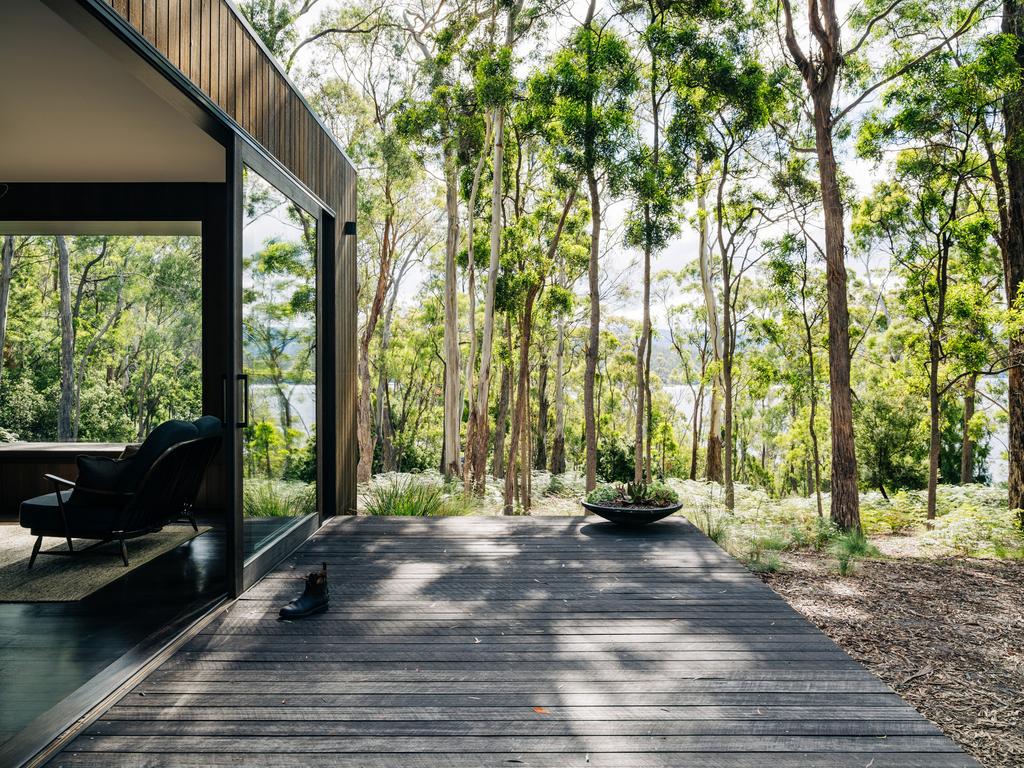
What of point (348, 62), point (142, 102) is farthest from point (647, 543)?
point (348, 62)

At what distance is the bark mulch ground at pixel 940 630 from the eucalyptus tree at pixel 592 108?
3.84 metres

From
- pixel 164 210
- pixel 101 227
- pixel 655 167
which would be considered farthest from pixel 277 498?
pixel 655 167

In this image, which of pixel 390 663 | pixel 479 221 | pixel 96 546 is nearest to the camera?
pixel 390 663

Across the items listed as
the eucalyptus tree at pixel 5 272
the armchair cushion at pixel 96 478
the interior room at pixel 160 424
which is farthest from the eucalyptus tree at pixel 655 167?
the eucalyptus tree at pixel 5 272

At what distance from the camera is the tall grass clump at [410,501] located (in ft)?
19.1

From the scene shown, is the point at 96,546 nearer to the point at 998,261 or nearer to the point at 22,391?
the point at 22,391

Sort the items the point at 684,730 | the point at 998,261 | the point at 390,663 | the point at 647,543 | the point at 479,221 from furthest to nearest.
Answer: the point at 479,221
the point at 998,261
the point at 647,543
the point at 390,663
the point at 684,730

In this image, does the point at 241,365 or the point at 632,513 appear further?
the point at 632,513

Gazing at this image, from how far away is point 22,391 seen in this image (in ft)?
47.7

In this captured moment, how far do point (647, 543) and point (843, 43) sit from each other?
1071 centimetres

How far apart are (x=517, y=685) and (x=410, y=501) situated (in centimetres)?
352

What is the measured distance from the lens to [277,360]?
4223 mm

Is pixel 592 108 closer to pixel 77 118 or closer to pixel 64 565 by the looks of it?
pixel 77 118

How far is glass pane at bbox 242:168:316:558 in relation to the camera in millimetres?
3762
